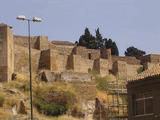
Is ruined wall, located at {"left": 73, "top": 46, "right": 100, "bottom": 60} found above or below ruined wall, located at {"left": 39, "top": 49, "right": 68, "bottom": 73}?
above

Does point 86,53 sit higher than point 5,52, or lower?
higher

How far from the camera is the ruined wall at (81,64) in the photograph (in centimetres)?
7894

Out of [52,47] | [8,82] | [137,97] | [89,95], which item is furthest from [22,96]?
[137,97]

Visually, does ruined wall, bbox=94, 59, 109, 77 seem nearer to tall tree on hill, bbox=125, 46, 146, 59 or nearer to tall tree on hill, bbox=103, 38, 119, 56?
tall tree on hill, bbox=103, 38, 119, 56

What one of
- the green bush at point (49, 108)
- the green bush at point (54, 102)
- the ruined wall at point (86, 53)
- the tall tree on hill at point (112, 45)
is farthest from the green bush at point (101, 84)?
the tall tree on hill at point (112, 45)

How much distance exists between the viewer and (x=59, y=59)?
78688mm

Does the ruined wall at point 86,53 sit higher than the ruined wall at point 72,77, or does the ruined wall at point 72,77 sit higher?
the ruined wall at point 86,53

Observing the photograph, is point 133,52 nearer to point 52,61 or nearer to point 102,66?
point 102,66

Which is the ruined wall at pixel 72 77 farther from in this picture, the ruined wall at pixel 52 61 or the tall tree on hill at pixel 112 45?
the tall tree on hill at pixel 112 45

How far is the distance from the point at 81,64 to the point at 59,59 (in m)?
2.72

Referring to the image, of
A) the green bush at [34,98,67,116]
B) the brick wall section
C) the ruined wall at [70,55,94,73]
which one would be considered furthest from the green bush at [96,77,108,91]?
the green bush at [34,98,67,116]

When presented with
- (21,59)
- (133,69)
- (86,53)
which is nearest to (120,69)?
(133,69)

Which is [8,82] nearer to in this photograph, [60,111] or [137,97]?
[60,111]

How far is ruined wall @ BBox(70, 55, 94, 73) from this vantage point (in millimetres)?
78938
